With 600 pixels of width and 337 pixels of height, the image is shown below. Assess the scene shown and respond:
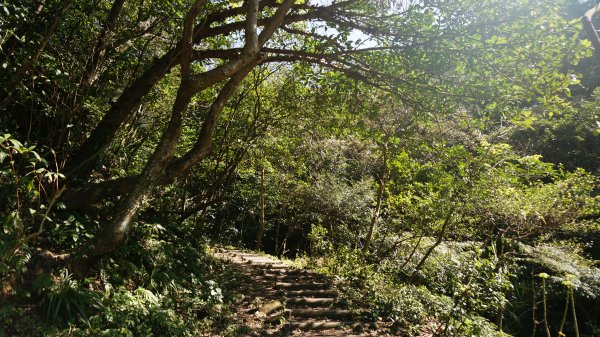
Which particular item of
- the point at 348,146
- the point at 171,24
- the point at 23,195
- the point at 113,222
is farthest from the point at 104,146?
the point at 348,146

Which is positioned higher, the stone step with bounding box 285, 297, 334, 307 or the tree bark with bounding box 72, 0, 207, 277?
the tree bark with bounding box 72, 0, 207, 277

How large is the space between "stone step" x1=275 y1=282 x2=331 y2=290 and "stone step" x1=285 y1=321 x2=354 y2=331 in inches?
60.2

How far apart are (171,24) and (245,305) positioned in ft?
17.0

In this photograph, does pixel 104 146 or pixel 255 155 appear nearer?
pixel 104 146

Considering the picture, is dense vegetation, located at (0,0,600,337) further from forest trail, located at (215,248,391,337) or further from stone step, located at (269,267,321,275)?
stone step, located at (269,267,321,275)

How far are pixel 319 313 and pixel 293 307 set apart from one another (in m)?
0.55

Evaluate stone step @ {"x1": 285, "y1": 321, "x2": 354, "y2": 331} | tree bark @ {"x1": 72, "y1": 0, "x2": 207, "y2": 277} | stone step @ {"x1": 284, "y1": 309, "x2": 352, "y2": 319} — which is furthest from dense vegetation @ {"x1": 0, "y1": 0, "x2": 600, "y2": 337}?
stone step @ {"x1": 285, "y1": 321, "x2": 354, "y2": 331}

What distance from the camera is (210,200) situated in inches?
335

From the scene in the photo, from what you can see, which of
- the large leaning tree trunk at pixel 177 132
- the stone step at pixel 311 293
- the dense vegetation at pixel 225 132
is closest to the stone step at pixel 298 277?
the dense vegetation at pixel 225 132

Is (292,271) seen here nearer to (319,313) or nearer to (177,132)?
(319,313)

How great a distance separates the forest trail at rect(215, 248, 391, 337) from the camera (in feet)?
20.3

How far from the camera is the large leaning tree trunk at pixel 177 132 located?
12.7 ft

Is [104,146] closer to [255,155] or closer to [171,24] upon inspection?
[171,24]

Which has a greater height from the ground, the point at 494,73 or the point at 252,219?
the point at 494,73
